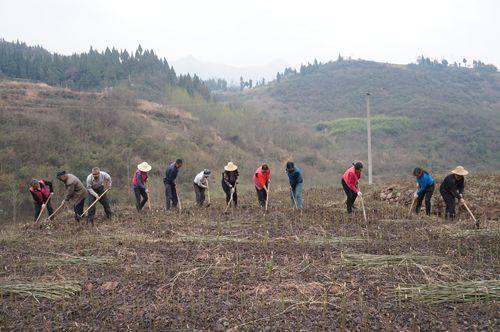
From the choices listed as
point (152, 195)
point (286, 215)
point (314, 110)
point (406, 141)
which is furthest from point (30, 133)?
point (314, 110)

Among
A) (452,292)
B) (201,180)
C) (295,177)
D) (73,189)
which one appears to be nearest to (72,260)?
(73,189)

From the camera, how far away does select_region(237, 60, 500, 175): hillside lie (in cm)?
4897

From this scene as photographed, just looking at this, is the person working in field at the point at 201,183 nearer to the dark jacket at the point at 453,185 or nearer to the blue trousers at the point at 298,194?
the blue trousers at the point at 298,194

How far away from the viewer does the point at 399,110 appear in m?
70.6

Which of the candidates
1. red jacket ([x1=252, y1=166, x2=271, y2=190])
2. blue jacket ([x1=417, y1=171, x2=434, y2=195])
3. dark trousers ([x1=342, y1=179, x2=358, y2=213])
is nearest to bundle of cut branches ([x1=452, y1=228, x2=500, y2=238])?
blue jacket ([x1=417, y1=171, x2=434, y2=195])

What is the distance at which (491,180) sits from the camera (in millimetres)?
12938

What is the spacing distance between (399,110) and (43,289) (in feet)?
233

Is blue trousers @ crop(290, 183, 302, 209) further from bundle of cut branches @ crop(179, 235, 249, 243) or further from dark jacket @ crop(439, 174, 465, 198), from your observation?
dark jacket @ crop(439, 174, 465, 198)

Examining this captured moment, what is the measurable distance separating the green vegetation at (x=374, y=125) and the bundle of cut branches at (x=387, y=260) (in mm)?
54093

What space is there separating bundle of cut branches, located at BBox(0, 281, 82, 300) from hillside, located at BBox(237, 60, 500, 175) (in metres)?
40.5

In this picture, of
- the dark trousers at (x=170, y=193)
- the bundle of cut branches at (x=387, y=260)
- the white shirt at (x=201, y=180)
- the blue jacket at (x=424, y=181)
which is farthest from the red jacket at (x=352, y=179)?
the dark trousers at (x=170, y=193)

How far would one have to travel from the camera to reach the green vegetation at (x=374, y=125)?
5862 centimetres

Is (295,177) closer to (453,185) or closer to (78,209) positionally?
(453,185)

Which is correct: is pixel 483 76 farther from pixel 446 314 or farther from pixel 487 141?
pixel 446 314
